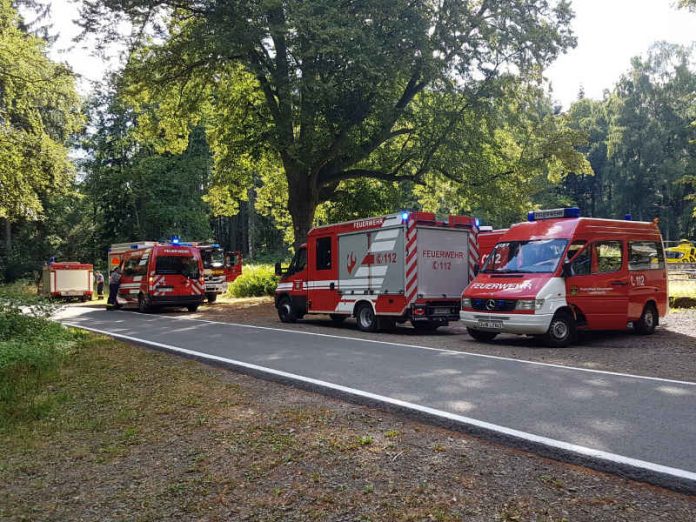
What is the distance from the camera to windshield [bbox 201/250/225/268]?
28.4 meters

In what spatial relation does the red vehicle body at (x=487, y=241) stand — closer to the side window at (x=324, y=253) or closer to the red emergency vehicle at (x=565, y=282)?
the side window at (x=324, y=253)

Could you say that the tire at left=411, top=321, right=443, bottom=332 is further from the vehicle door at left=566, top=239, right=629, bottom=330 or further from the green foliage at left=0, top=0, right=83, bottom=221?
the green foliage at left=0, top=0, right=83, bottom=221

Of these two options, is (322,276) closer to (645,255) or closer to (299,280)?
(299,280)

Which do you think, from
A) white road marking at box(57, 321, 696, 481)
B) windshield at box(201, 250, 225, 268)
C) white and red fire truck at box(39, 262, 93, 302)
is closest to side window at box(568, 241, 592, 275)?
white road marking at box(57, 321, 696, 481)

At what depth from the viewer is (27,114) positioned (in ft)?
62.2

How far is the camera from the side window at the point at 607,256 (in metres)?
12.4

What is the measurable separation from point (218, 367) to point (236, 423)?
361cm

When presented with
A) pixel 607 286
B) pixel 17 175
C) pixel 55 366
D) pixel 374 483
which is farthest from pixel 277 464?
pixel 17 175

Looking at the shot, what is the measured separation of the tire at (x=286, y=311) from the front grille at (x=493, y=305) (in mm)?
6803

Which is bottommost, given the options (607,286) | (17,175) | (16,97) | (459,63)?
(607,286)

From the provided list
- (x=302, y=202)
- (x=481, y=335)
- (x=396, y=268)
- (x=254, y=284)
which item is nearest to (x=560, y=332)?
(x=481, y=335)

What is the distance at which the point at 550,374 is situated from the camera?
8258 millimetres

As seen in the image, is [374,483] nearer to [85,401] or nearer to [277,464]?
[277,464]

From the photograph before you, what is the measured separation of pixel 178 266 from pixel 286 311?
6.53 metres
